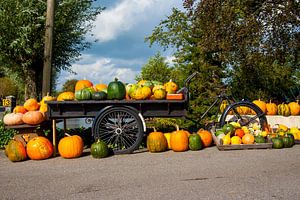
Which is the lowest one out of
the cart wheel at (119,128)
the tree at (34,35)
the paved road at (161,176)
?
the paved road at (161,176)

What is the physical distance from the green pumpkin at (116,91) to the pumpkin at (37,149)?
1.61m

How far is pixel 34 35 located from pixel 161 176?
1084 cm

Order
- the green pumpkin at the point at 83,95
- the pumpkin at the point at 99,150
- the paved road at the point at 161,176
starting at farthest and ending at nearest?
1. the green pumpkin at the point at 83,95
2. the pumpkin at the point at 99,150
3. the paved road at the point at 161,176

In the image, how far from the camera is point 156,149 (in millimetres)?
7109

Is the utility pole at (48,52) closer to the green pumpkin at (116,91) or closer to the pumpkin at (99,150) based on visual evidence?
the green pumpkin at (116,91)

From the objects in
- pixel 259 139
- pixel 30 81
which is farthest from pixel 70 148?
pixel 30 81

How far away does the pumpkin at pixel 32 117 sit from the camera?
6.89m

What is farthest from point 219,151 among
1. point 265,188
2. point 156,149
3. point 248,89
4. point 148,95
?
point 248,89

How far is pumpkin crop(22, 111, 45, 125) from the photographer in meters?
6.89

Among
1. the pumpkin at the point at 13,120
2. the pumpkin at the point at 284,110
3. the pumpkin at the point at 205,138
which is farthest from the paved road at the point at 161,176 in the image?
the pumpkin at the point at 284,110

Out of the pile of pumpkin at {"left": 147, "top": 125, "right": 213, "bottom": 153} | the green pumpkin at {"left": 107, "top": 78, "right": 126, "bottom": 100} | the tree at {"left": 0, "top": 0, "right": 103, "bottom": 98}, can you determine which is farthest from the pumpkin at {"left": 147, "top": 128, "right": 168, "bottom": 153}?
the tree at {"left": 0, "top": 0, "right": 103, "bottom": 98}

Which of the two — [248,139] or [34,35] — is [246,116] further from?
[34,35]

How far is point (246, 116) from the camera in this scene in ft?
29.3

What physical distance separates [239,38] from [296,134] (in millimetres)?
5322
